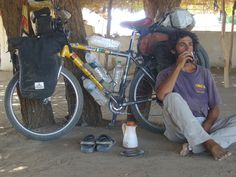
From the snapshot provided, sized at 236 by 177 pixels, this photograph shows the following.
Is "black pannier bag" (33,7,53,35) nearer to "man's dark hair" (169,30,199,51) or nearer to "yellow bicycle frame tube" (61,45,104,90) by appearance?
"yellow bicycle frame tube" (61,45,104,90)

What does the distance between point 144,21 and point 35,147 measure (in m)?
1.65

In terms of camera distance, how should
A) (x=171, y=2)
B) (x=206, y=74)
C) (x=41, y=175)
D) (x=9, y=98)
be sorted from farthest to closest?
(x=171, y=2) → (x=9, y=98) → (x=206, y=74) → (x=41, y=175)

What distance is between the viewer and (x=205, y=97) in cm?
389

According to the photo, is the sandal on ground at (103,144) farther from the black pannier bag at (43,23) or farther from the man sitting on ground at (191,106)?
the black pannier bag at (43,23)

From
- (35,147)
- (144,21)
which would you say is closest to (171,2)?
(144,21)

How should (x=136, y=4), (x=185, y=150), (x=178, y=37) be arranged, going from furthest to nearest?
(x=136, y=4) → (x=178, y=37) → (x=185, y=150)

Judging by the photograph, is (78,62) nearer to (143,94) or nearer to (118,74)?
(118,74)

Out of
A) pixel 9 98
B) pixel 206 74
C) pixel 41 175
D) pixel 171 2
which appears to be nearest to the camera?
pixel 41 175

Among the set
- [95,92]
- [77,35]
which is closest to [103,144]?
[95,92]

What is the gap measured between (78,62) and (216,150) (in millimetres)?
1589

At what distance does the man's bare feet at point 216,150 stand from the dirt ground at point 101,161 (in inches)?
1.9

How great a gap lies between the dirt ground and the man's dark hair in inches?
36.2

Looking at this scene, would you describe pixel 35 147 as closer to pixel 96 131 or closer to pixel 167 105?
pixel 96 131

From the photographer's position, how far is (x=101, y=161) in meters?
3.60
